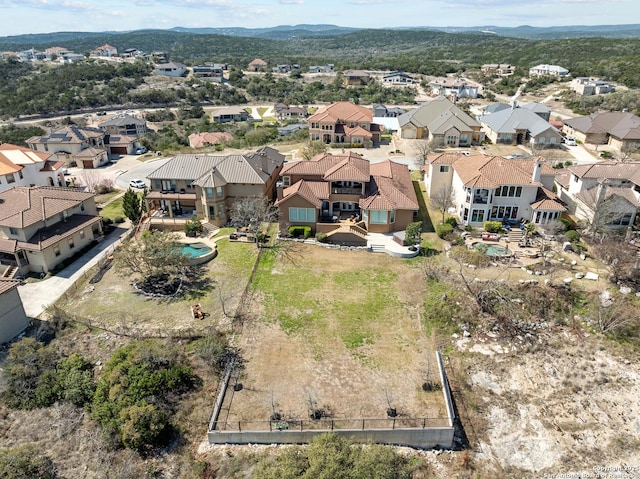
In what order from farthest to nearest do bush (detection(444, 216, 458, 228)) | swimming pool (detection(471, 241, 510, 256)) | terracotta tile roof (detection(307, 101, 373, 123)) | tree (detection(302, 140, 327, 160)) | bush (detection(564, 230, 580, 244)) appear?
terracotta tile roof (detection(307, 101, 373, 123))
tree (detection(302, 140, 327, 160))
bush (detection(444, 216, 458, 228))
bush (detection(564, 230, 580, 244))
swimming pool (detection(471, 241, 510, 256))

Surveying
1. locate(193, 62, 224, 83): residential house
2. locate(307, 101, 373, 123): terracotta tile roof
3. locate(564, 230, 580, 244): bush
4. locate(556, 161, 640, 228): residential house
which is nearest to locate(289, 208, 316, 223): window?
locate(564, 230, 580, 244): bush

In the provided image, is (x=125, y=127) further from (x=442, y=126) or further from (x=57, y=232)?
(x=442, y=126)

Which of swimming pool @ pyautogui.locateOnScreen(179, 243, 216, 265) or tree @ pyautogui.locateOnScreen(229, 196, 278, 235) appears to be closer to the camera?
swimming pool @ pyautogui.locateOnScreen(179, 243, 216, 265)

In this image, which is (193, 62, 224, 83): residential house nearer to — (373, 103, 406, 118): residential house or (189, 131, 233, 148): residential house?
(189, 131, 233, 148): residential house

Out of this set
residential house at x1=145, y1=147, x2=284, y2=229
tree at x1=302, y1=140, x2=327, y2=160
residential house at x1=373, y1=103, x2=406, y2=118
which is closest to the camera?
residential house at x1=145, y1=147, x2=284, y2=229

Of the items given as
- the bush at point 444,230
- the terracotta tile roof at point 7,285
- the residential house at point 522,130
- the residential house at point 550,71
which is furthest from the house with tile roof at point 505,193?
the residential house at point 550,71

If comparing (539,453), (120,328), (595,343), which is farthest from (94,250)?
(595,343)

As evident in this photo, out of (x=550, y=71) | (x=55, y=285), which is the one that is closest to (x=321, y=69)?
(x=550, y=71)
